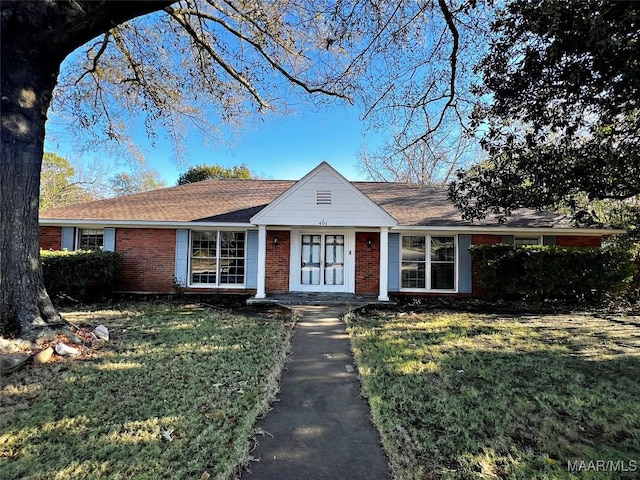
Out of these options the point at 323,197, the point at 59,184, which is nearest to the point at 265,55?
the point at 323,197

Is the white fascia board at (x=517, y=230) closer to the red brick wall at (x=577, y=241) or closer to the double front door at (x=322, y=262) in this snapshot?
the red brick wall at (x=577, y=241)

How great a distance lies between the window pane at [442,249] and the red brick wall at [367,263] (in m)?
2.04

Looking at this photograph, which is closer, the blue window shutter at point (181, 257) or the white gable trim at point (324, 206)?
the white gable trim at point (324, 206)

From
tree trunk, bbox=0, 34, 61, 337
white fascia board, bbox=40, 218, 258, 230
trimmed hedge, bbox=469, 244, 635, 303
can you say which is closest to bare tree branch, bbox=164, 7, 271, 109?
tree trunk, bbox=0, 34, 61, 337

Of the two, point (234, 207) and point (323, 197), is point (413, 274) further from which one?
point (234, 207)

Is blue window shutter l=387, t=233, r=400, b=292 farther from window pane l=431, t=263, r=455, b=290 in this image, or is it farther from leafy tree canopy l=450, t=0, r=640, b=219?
leafy tree canopy l=450, t=0, r=640, b=219

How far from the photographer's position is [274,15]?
7840 millimetres

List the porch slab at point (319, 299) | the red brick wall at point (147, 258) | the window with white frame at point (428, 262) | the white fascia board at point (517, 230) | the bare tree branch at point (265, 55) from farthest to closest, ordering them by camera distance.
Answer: the window with white frame at point (428, 262) < the red brick wall at point (147, 258) < the white fascia board at point (517, 230) < the porch slab at point (319, 299) < the bare tree branch at point (265, 55)

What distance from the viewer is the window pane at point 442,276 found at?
38.5 feet

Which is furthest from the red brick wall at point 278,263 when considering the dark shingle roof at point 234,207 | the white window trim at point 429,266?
the white window trim at point 429,266

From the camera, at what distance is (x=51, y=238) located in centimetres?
1182

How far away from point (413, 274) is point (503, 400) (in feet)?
26.1

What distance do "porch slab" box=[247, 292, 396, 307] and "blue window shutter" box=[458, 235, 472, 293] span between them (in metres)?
3.03

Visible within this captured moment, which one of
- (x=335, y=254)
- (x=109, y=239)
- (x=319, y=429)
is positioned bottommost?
(x=319, y=429)
